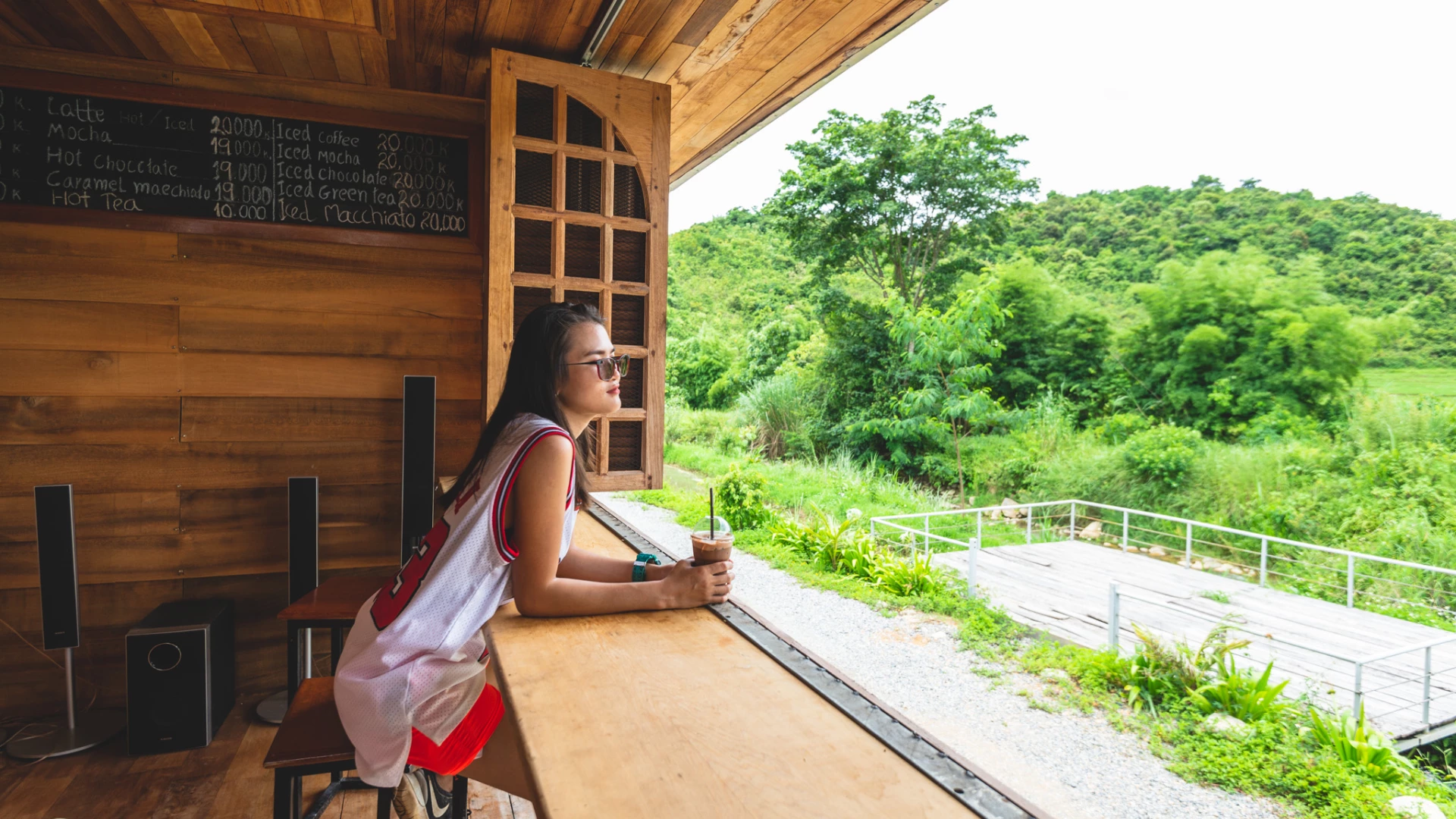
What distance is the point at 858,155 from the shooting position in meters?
13.5

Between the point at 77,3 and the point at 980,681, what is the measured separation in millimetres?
5184

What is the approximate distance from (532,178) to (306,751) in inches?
63.0

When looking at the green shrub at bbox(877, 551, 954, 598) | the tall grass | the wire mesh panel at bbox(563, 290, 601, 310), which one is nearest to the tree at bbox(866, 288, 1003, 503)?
the tall grass

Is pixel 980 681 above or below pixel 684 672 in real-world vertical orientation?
below

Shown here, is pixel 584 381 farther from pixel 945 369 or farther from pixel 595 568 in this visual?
pixel 945 369

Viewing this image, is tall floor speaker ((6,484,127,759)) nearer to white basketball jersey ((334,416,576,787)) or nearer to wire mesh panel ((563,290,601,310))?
wire mesh panel ((563,290,601,310))

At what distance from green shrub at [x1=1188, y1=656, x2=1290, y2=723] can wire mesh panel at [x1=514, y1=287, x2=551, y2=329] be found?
396 centimetres

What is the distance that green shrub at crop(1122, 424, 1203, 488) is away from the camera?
33.1 feet

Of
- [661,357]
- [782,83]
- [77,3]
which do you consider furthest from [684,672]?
[77,3]

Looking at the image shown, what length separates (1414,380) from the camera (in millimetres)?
9914

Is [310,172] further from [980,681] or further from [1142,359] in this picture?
[1142,359]

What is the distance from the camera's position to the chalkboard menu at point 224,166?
231cm

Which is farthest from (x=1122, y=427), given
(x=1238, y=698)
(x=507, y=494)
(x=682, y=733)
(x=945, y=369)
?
(x=682, y=733)

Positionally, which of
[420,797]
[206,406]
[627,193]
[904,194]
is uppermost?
[904,194]
